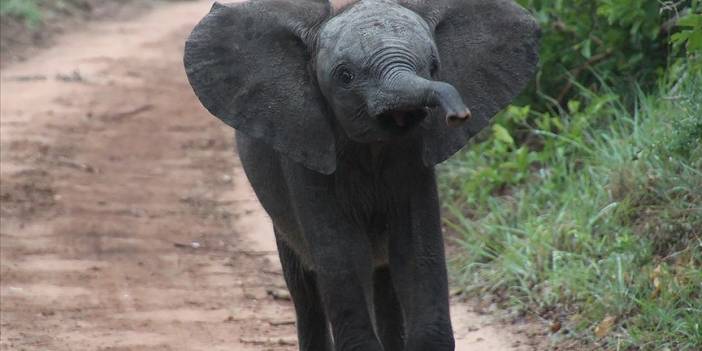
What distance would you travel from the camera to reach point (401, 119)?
458 cm

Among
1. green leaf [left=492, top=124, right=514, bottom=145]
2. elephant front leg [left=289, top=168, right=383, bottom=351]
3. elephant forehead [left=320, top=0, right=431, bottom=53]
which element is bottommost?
green leaf [left=492, top=124, right=514, bottom=145]

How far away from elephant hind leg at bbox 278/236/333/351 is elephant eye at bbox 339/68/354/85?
1.37 meters

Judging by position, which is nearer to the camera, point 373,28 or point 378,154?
point 373,28

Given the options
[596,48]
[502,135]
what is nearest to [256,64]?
[502,135]

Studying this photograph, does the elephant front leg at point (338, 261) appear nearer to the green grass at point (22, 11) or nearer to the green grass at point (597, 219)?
the green grass at point (597, 219)

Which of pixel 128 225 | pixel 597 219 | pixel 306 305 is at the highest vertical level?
pixel 306 305

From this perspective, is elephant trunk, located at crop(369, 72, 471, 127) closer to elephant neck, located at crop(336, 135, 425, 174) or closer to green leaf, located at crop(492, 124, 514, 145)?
elephant neck, located at crop(336, 135, 425, 174)

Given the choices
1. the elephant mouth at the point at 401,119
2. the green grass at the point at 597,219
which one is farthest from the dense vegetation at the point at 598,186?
the elephant mouth at the point at 401,119

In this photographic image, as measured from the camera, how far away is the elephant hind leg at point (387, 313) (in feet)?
18.5

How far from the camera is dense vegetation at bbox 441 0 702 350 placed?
6398 millimetres

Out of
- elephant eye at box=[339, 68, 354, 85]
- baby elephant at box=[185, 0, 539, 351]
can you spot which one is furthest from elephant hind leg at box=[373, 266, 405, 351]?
elephant eye at box=[339, 68, 354, 85]

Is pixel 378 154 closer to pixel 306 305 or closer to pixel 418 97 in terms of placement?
pixel 418 97

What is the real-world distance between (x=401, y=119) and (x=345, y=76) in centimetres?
24

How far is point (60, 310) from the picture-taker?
7.10 m
